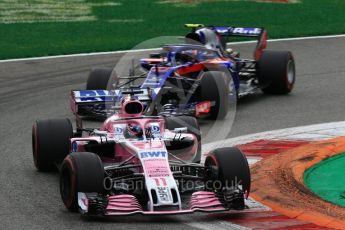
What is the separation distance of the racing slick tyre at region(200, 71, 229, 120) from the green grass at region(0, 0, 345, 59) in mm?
8251

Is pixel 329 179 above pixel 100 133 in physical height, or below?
below

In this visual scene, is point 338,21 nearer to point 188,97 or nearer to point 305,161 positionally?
point 188,97

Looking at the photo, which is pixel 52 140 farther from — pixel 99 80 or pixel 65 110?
pixel 65 110

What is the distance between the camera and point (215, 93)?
1734cm

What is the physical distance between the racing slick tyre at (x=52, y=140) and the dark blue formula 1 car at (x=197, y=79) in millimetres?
2360

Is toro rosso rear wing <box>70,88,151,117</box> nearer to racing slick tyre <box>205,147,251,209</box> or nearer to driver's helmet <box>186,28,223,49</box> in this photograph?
driver's helmet <box>186,28,223,49</box>

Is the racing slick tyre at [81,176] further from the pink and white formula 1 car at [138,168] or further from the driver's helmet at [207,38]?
the driver's helmet at [207,38]

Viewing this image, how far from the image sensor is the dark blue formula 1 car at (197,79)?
55.3 ft

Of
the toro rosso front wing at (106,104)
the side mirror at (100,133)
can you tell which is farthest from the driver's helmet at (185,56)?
the side mirror at (100,133)

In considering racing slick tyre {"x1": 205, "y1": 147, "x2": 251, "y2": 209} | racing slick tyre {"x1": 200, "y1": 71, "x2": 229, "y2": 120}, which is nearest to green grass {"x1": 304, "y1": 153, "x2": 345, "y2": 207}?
racing slick tyre {"x1": 205, "y1": 147, "x2": 251, "y2": 209}

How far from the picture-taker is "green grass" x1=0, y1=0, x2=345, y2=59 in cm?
2577

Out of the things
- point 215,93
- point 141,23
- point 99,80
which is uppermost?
point 141,23

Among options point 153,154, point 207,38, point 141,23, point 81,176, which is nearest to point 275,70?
point 207,38

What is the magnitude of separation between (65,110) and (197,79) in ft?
9.28
